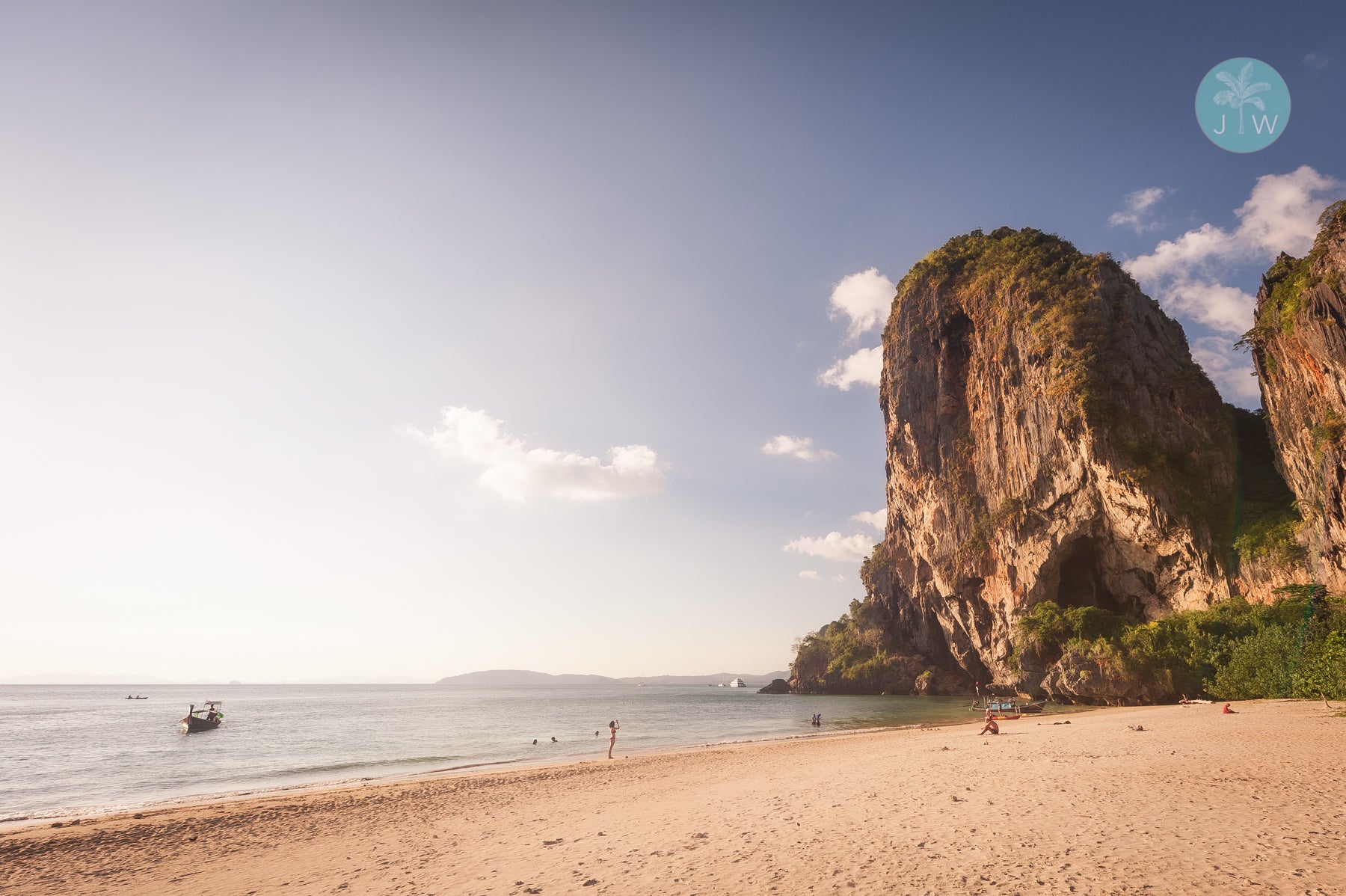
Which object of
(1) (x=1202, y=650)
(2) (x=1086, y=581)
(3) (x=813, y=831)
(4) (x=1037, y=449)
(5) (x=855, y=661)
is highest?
(4) (x=1037, y=449)

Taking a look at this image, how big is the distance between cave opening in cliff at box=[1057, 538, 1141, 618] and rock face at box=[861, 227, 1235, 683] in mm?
135

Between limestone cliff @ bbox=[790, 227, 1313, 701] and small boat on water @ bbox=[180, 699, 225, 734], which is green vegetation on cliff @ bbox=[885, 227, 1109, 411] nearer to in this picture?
limestone cliff @ bbox=[790, 227, 1313, 701]

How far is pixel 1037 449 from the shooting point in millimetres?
48281

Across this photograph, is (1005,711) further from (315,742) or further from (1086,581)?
(315,742)

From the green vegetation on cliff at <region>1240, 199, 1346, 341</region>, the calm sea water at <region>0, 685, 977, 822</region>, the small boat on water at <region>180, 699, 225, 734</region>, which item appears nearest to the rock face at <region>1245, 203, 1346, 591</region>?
the green vegetation on cliff at <region>1240, 199, 1346, 341</region>

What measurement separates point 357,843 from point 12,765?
95.5 feet

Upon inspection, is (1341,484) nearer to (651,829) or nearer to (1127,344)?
(1127,344)

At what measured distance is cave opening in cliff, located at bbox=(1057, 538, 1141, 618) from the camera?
46719 millimetres

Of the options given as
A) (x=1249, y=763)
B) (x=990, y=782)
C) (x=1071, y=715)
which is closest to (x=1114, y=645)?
(x=1071, y=715)

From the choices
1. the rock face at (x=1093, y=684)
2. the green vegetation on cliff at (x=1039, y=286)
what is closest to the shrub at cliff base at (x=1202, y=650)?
the rock face at (x=1093, y=684)

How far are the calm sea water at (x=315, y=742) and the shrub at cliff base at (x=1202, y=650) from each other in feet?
27.7

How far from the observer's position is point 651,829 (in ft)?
35.1

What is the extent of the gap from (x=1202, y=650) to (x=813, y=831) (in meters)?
36.0

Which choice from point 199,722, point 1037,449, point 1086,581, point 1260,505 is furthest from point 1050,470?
point 199,722
